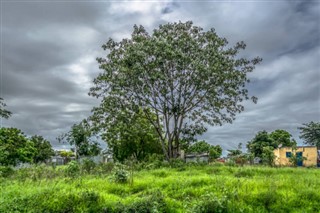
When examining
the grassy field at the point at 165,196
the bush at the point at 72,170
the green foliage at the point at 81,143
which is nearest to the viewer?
the grassy field at the point at 165,196

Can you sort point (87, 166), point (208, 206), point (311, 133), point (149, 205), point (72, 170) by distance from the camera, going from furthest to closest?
1. point (311, 133)
2. point (87, 166)
3. point (72, 170)
4. point (149, 205)
5. point (208, 206)

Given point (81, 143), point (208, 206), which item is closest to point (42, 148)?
point (81, 143)

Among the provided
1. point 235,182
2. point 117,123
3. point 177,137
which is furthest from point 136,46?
point 235,182

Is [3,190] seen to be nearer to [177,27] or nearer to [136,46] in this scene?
[136,46]

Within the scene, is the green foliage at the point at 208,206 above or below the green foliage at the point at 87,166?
below

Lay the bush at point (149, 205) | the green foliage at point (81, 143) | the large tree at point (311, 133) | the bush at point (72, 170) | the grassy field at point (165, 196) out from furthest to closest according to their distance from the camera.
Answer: the large tree at point (311, 133) → the green foliage at point (81, 143) → the bush at point (72, 170) → the grassy field at point (165, 196) → the bush at point (149, 205)

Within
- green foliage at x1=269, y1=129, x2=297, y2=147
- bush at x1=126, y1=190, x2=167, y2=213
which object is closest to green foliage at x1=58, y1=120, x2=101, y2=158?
bush at x1=126, y1=190, x2=167, y2=213

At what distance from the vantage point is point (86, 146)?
26.0 meters

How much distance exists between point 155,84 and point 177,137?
155 inches

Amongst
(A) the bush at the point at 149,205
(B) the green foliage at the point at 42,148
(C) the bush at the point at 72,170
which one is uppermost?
(B) the green foliage at the point at 42,148

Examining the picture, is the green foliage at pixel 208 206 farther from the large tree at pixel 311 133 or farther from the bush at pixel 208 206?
the large tree at pixel 311 133

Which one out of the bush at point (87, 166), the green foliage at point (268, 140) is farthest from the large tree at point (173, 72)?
the green foliage at point (268, 140)

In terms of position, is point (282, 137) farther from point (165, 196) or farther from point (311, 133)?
point (165, 196)

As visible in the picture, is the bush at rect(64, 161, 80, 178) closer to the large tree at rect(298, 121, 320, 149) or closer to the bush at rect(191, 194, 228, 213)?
the bush at rect(191, 194, 228, 213)
